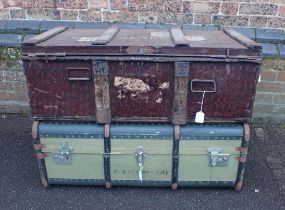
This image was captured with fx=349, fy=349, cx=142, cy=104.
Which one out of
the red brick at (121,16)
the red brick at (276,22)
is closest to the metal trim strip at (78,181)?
the red brick at (121,16)

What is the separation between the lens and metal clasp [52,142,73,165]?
8.23 feet

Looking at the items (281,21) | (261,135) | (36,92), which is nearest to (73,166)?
(36,92)

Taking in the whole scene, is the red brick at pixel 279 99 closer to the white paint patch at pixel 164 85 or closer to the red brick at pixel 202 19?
the red brick at pixel 202 19

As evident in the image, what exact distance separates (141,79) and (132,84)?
70 mm

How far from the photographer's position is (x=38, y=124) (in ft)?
8.18

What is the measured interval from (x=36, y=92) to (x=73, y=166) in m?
0.61

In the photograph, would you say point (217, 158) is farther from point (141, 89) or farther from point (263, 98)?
point (263, 98)

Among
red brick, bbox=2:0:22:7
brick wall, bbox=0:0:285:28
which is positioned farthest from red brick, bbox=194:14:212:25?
red brick, bbox=2:0:22:7

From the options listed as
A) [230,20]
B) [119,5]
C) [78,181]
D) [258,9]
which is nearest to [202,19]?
[230,20]

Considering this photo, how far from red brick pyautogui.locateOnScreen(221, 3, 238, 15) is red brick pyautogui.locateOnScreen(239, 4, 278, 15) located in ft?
0.19

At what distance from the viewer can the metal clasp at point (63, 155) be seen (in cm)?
251

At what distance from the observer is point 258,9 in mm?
3412

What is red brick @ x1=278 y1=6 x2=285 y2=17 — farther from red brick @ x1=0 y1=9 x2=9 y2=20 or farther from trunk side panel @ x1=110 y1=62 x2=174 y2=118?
red brick @ x1=0 y1=9 x2=9 y2=20

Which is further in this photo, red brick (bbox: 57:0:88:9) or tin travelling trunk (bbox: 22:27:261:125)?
red brick (bbox: 57:0:88:9)
